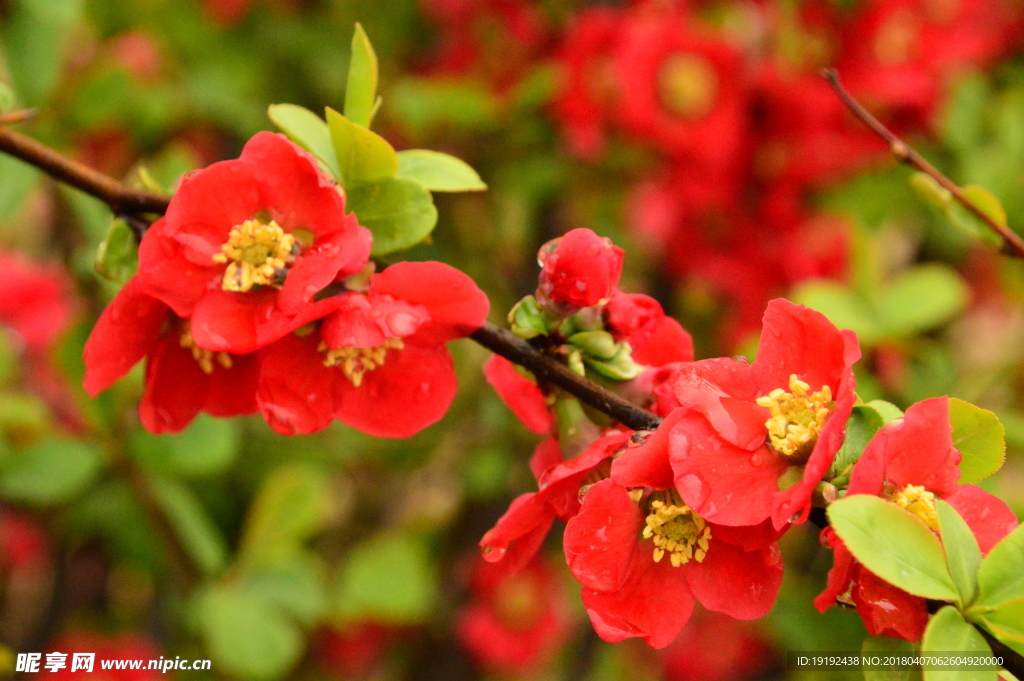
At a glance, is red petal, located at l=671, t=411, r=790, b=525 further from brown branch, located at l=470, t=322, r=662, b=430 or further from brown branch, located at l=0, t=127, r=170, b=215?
brown branch, located at l=0, t=127, r=170, b=215

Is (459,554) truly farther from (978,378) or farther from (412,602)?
(978,378)

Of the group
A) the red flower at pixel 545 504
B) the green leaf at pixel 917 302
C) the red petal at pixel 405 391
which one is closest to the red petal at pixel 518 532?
the red flower at pixel 545 504

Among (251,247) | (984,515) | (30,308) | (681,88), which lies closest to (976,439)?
(984,515)

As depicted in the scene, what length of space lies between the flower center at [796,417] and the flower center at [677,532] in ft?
0.22

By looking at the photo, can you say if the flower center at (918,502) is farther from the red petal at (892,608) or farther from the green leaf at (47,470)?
the green leaf at (47,470)

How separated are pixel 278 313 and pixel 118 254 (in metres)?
0.16

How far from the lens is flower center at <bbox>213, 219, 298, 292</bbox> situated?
1.77ft

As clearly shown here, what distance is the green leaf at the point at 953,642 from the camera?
399 millimetres

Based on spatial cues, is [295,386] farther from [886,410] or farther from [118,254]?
[886,410]

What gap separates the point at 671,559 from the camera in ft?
1.67

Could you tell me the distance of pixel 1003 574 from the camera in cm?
43

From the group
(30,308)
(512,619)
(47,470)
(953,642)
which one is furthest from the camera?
(512,619)

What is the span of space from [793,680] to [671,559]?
1.00 metres

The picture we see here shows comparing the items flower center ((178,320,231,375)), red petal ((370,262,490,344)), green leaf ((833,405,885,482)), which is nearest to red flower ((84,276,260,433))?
flower center ((178,320,231,375))
